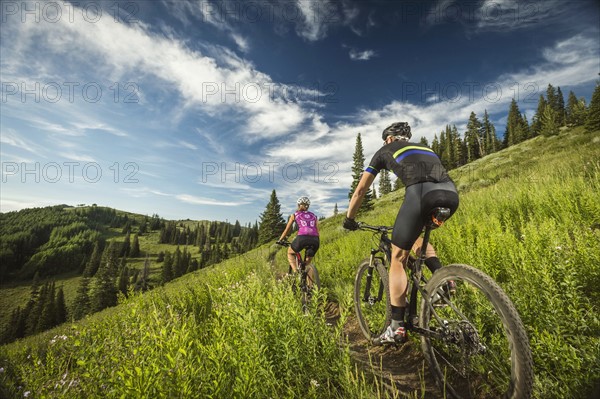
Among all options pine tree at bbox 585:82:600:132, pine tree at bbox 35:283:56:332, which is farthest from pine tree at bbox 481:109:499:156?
pine tree at bbox 35:283:56:332

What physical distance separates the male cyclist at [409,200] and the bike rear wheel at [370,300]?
83cm

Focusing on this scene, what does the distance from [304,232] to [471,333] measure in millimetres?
4694

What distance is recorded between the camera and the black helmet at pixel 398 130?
3.75m

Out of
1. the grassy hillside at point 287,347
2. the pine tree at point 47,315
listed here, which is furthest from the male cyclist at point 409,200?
the pine tree at point 47,315

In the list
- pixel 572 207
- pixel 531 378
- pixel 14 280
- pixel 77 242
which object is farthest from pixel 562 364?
pixel 77 242

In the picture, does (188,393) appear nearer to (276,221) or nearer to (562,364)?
(562,364)

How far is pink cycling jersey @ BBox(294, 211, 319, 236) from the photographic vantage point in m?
6.85

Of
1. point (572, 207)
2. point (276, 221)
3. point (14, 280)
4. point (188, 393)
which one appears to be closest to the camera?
point (188, 393)

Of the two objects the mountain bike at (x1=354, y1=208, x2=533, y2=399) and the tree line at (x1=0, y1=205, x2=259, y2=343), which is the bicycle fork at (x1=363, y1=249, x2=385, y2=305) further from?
the tree line at (x1=0, y1=205, x2=259, y2=343)

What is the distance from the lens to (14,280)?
511ft

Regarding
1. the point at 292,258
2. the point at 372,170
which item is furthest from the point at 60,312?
the point at 372,170

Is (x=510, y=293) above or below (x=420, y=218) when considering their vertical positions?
below

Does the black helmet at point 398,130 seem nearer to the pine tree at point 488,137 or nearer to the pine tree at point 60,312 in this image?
the pine tree at point 488,137

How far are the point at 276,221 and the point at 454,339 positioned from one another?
54872mm
